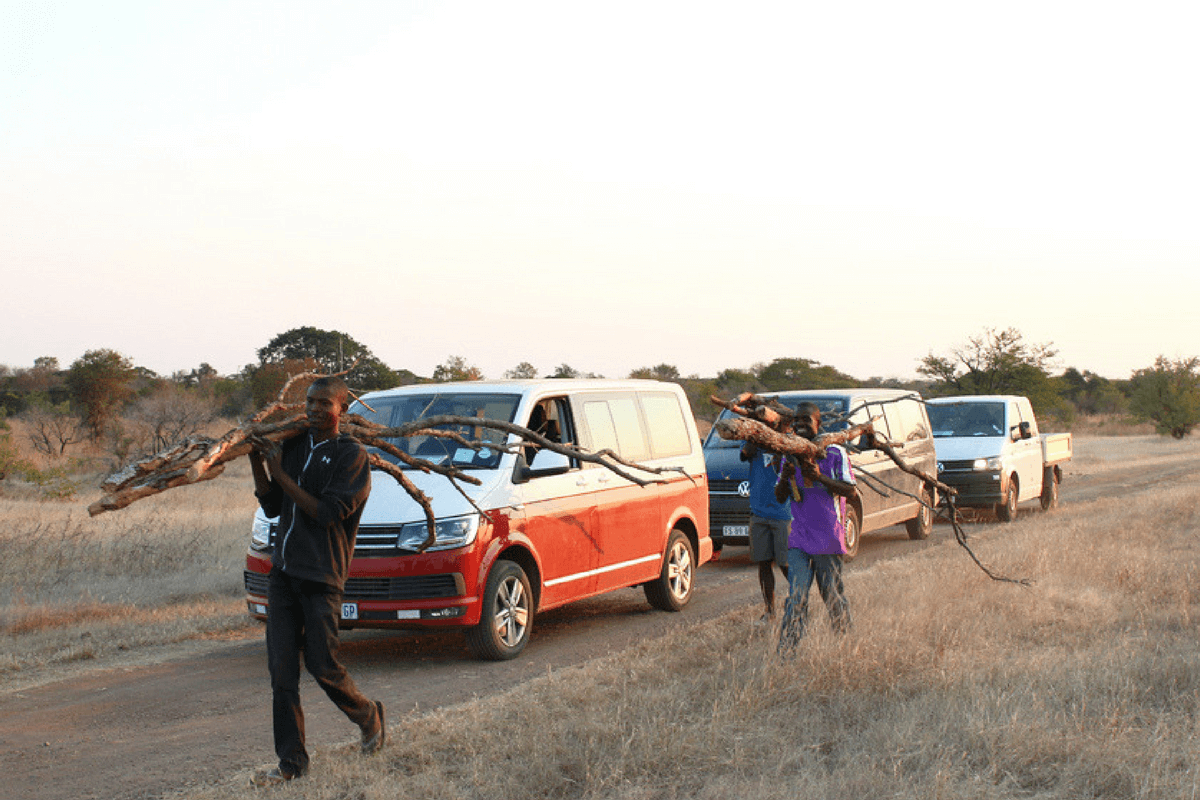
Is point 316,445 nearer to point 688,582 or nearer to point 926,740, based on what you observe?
point 926,740

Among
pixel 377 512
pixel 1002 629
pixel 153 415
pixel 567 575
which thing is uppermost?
pixel 153 415

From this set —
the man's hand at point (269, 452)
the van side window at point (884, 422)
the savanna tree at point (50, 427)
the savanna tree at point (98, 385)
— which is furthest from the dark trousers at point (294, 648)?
the savanna tree at point (98, 385)

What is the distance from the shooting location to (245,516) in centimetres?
1831

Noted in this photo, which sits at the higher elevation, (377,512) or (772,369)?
(772,369)

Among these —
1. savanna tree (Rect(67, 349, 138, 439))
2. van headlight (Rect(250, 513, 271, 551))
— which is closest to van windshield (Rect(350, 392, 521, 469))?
van headlight (Rect(250, 513, 271, 551))

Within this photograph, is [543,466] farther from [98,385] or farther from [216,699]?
[98,385]

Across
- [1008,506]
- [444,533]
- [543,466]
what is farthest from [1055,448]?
[444,533]

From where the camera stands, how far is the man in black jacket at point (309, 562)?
16.7 ft

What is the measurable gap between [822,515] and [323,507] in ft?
11.2

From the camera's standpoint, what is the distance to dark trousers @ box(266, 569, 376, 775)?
5117 millimetres

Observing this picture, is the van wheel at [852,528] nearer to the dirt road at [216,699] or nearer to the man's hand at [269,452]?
the dirt road at [216,699]

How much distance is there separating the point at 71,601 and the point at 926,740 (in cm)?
851

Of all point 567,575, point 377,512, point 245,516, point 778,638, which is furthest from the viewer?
point 245,516

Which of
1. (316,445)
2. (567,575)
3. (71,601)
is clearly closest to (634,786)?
(316,445)
